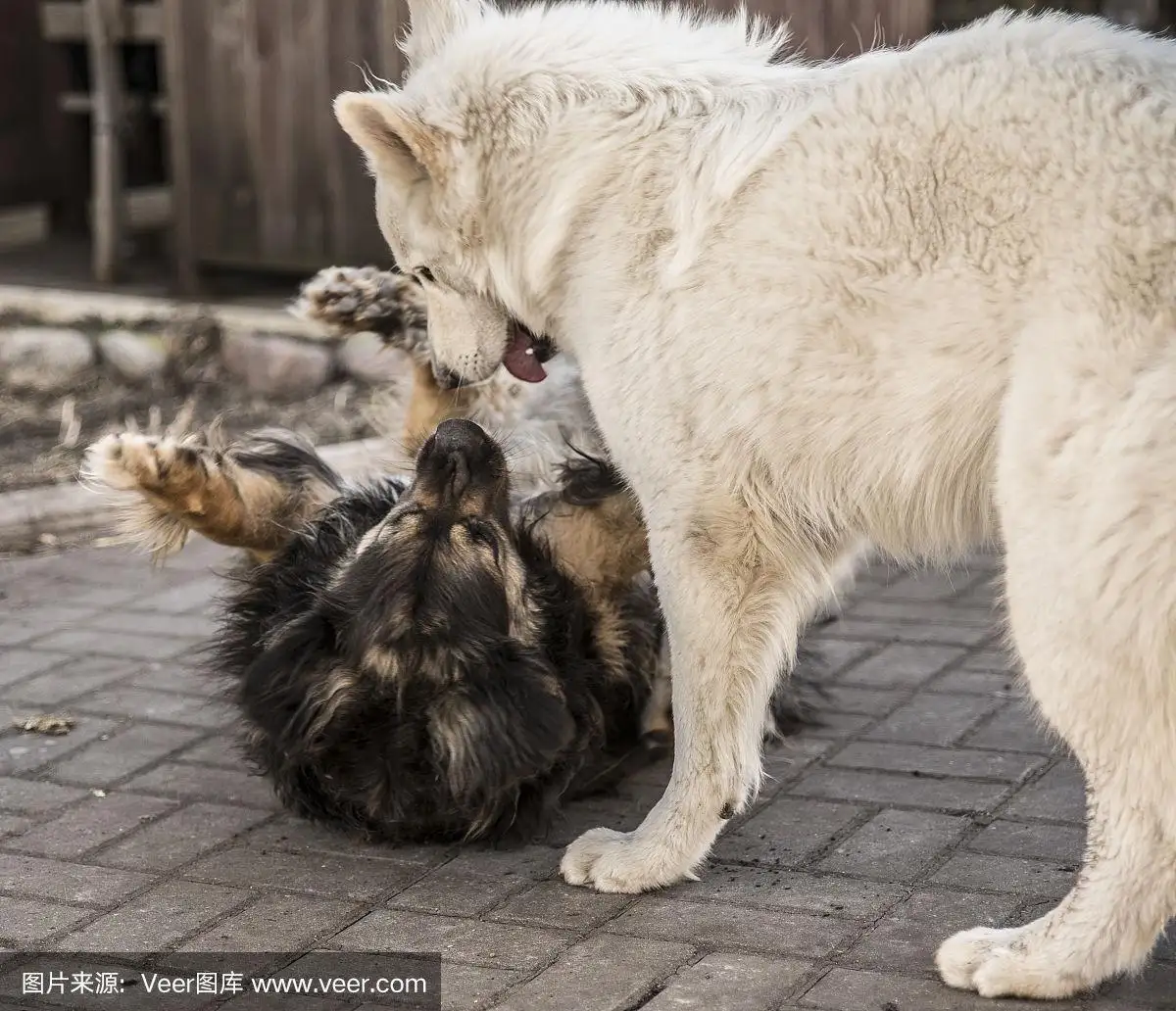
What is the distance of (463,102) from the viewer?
11.4 ft

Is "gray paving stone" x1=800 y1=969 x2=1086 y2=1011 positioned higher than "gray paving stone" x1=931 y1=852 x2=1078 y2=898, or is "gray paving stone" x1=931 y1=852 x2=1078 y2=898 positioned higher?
"gray paving stone" x1=800 y1=969 x2=1086 y2=1011

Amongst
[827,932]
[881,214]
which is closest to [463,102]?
[881,214]

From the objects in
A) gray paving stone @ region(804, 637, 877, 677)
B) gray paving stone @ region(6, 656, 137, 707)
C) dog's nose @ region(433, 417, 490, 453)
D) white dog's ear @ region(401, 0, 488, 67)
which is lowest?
gray paving stone @ region(804, 637, 877, 677)

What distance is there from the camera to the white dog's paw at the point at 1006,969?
9.46 ft

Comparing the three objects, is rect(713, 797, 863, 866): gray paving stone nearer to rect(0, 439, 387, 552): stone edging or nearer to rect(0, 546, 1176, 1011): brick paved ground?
rect(0, 546, 1176, 1011): brick paved ground

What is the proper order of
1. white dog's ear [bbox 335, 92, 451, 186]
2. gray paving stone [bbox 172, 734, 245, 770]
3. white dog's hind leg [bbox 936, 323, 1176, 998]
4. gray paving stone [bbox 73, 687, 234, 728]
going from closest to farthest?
white dog's hind leg [bbox 936, 323, 1176, 998] < white dog's ear [bbox 335, 92, 451, 186] < gray paving stone [bbox 172, 734, 245, 770] < gray paving stone [bbox 73, 687, 234, 728]

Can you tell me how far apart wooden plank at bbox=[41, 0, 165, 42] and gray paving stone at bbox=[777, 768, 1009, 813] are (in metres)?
6.67

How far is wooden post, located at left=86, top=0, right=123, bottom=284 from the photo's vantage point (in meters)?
9.15

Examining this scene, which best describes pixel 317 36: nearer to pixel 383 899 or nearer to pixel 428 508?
pixel 428 508

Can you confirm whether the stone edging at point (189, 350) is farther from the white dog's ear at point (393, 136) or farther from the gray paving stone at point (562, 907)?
the gray paving stone at point (562, 907)

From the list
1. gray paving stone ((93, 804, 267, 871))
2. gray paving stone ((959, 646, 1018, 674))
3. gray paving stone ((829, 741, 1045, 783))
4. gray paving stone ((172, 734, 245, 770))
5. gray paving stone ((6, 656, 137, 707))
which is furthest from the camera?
gray paving stone ((959, 646, 1018, 674))

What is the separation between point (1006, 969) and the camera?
9.51 ft

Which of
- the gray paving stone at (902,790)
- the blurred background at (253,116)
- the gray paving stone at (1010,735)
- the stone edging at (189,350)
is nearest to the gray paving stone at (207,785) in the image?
the gray paving stone at (902,790)

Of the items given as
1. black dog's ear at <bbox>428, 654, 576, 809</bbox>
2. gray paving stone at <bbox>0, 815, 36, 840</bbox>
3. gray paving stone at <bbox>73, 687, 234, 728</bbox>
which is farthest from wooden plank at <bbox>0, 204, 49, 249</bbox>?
black dog's ear at <bbox>428, 654, 576, 809</bbox>
